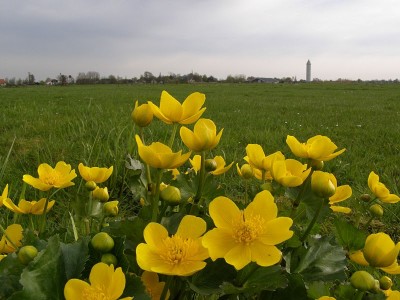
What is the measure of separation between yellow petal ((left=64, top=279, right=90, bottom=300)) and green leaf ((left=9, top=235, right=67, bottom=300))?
0.19 ft

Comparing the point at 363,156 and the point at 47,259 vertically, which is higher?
the point at 47,259

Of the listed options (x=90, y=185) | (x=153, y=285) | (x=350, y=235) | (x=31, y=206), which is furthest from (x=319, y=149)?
(x=31, y=206)

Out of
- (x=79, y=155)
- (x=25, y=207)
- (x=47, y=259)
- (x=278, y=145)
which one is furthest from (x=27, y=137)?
(x=47, y=259)

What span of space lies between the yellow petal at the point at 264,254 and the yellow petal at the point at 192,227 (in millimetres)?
84

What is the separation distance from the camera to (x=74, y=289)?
54 centimetres

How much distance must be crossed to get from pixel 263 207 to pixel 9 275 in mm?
410

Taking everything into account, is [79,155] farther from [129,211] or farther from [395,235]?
[395,235]

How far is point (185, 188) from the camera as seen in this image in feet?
2.78

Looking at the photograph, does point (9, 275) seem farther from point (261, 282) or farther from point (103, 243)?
point (261, 282)

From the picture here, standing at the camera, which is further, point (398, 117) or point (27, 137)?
point (398, 117)

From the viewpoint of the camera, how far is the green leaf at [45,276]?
0.56 m

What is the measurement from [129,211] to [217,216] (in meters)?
1.63

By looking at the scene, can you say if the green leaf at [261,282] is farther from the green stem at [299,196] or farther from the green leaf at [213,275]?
the green stem at [299,196]

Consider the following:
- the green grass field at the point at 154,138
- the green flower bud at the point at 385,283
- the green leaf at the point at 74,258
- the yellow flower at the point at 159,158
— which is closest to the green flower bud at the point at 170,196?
the yellow flower at the point at 159,158
